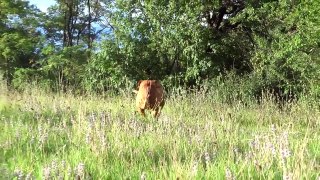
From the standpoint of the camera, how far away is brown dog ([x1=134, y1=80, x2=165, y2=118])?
756cm

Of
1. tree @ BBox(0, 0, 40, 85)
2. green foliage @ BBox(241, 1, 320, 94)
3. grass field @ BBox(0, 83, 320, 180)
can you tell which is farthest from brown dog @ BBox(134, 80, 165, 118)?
tree @ BBox(0, 0, 40, 85)

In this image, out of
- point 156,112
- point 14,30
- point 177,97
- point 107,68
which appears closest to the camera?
point 156,112

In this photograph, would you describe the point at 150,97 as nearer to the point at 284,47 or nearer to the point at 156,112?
the point at 156,112

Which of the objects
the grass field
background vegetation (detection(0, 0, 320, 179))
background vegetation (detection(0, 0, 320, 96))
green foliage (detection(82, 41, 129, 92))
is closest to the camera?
the grass field

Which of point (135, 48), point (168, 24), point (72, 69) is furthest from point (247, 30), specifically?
point (72, 69)

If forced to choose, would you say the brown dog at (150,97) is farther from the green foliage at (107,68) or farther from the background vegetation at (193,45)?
the green foliage at (107,68)

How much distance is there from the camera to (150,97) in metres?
7.66

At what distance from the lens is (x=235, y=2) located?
18.3 metres

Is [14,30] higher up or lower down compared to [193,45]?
higher up

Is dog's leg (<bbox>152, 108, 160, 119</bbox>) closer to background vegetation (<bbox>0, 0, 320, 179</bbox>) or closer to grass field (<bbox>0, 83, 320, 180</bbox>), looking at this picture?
background vegetation (<bbox>0, 0, 320, 179</bbox>)

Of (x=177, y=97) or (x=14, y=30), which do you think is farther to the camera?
(x=14, y=30)

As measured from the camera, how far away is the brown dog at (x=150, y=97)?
756 centimetres

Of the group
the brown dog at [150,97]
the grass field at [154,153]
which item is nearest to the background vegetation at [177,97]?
the grass field at [154,153]

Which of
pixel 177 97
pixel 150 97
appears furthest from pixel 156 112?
pixel 177 97
